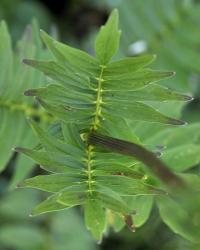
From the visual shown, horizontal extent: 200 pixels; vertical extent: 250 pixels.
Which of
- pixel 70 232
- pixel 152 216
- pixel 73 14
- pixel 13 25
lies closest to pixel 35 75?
pixel 152 216

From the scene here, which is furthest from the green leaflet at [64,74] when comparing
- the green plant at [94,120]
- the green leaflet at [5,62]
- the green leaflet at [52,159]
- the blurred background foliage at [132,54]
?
the blurred background foliage at [132,54]

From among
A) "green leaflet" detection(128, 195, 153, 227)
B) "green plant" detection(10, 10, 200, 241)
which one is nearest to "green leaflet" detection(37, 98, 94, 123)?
"green plant" detection(10, 10, 200, 241)

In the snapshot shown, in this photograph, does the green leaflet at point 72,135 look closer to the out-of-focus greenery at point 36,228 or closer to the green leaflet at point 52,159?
the green leaflet at point 52,159

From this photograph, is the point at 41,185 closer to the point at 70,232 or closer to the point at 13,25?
the point at 70,232

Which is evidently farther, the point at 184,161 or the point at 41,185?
the point at 184,161

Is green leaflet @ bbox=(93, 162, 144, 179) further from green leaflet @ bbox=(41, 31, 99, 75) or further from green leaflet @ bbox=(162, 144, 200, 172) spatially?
green leaflet @ bbox=(162, 144, 200, 172)

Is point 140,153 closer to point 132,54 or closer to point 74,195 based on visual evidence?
point 74,195

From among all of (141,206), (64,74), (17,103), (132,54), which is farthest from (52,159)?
(132,54)
